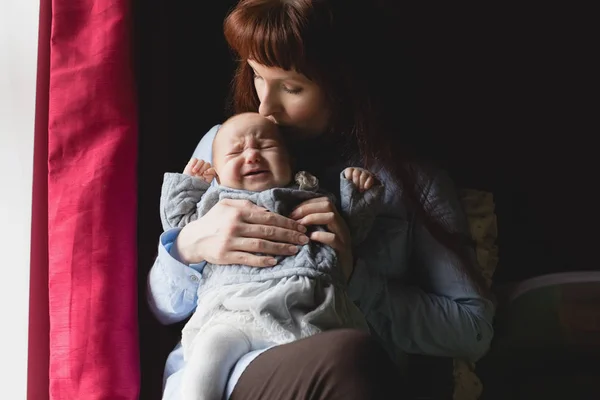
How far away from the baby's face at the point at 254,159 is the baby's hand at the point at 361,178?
0.10 metres

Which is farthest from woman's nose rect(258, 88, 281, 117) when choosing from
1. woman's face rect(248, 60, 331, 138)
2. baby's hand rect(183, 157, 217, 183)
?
baby's hand rect(183, 157, 217, 183)

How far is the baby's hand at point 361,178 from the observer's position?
4.21 ft

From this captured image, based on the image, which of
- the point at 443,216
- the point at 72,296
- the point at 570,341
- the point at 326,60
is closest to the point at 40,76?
the point at 72,296

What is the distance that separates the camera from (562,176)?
1706mm

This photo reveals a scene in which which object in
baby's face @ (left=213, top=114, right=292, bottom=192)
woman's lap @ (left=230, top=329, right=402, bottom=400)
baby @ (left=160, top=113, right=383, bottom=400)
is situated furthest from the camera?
baby's face @ (left=213, top=114, right=292, bottom=192)

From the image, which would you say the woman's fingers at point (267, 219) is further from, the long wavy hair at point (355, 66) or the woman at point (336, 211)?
the long wavy hair at point (355, 66)

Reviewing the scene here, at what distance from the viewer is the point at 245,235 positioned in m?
1.23

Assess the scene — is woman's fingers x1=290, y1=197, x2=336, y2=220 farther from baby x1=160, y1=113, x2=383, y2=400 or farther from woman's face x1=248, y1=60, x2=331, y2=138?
woman's face x1=248, y1=60, x2=331, y2=138

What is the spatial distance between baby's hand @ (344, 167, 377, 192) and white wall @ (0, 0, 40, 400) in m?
0.54

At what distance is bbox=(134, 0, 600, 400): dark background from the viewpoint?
61.2 inches

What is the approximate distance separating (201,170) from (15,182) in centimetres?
32

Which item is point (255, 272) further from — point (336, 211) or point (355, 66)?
point (355, 66)

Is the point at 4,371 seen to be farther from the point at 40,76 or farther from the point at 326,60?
the point at 326,60

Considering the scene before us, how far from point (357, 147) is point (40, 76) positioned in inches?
21.4
